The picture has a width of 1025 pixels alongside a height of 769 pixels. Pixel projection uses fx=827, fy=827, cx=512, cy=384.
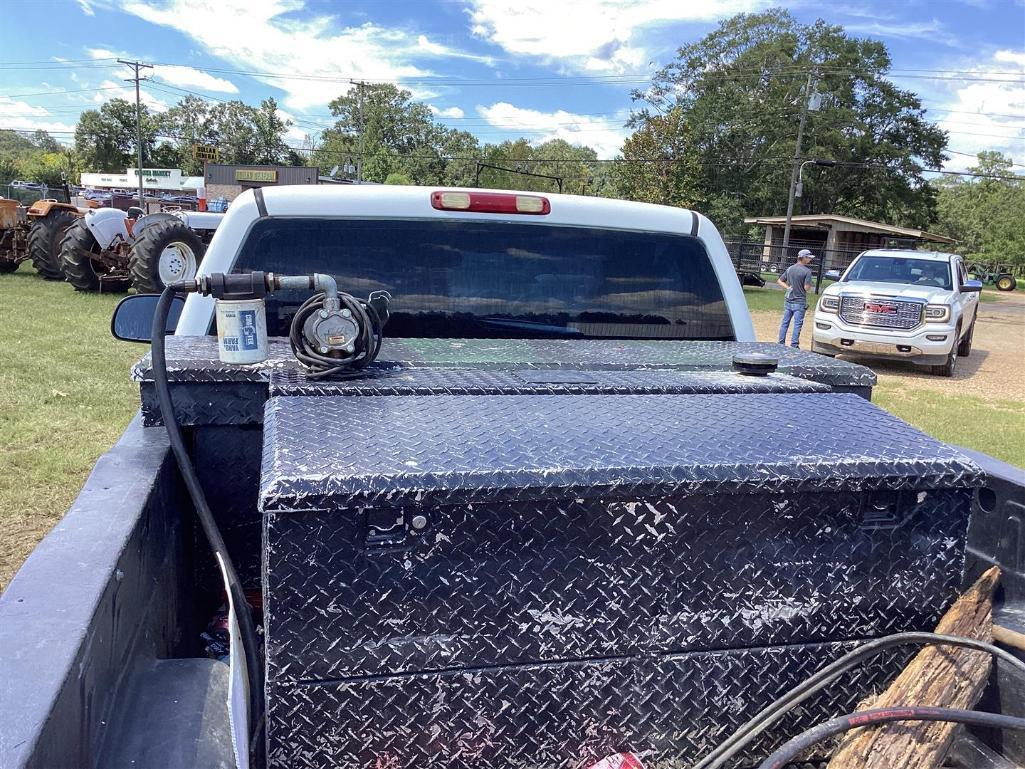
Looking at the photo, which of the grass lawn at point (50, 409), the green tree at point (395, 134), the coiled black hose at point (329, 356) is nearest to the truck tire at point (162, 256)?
the grass lawn at point (50, 409)

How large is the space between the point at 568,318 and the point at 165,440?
4.63 ft

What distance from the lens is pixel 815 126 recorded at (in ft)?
191

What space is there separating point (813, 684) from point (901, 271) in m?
14.8

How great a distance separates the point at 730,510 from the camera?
1473 mm

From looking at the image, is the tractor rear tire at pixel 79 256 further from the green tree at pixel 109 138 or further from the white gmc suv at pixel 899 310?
the green tree at pixel 109 138

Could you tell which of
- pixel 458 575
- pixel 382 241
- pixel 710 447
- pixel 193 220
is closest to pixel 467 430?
pixel 458 575

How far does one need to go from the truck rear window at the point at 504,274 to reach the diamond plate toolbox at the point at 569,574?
1007 millimetres

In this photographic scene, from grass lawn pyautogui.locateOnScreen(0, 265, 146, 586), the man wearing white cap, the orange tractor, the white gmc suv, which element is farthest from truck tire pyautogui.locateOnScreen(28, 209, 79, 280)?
the white gmc suv

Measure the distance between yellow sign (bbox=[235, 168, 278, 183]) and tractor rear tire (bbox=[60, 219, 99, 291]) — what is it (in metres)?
39.5

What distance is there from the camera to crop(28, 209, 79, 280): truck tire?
1825cm

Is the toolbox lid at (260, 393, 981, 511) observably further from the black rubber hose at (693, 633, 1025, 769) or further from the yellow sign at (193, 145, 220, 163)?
the yellow sign at (193, 145, 220, 163)

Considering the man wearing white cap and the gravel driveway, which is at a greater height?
the man wearing white cap

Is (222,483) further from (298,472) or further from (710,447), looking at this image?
(710,447)

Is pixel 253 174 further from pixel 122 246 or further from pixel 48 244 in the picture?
pixel 122 246
